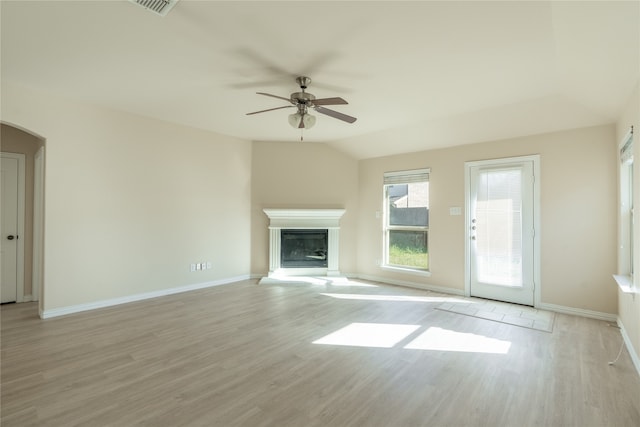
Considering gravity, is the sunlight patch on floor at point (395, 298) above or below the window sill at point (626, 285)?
below

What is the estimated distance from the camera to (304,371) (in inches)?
94.7

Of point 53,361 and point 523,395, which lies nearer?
point 523,395

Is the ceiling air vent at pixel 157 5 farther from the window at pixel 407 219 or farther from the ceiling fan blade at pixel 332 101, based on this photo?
the window at pixel 407 219

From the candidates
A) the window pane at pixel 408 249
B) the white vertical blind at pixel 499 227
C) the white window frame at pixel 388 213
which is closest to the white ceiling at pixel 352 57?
the white vertical blind at pixel 499 227

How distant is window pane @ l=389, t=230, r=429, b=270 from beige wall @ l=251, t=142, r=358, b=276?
124 cm

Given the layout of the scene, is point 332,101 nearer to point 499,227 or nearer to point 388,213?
point 499,227

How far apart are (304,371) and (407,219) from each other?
12.2 ft

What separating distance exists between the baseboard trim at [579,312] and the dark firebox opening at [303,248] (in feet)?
11.5

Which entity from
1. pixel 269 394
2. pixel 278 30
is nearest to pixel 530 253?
pixel 269 394

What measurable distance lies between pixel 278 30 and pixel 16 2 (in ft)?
5.78

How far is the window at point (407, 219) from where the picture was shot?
5.25 meters

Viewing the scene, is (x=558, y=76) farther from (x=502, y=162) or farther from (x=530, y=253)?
(x=530, y=253)

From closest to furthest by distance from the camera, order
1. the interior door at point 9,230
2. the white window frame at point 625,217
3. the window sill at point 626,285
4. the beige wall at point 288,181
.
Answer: the window sill at point 626,285 < the white window frame at point 625,217 < the interior door at point 9,230 < the beige wall at point 288,181

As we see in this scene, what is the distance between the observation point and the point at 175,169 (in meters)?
4.71
